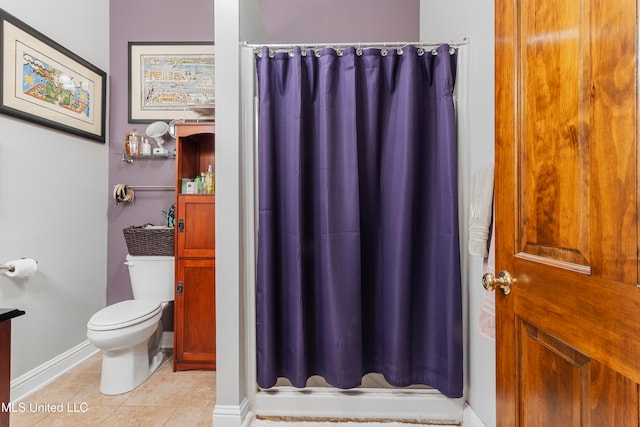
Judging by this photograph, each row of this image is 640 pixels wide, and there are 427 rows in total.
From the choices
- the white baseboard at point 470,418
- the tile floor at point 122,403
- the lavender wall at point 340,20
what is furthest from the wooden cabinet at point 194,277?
the white baseboard at point 470,418

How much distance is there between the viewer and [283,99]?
5.11ft

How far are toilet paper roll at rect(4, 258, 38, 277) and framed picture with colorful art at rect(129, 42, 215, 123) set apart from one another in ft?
4.15

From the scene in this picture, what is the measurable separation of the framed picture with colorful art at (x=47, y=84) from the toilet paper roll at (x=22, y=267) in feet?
2.77

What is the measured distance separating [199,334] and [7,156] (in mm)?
1537

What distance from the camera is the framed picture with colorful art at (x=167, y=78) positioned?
2.44m

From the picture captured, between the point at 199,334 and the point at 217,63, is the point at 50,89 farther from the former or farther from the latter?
the point at 199,334

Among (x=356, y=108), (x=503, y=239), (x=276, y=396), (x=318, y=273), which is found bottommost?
(x=276, y=396)

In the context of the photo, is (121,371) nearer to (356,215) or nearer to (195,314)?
(195,314)

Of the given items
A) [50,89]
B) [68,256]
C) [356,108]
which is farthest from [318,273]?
[50,89]

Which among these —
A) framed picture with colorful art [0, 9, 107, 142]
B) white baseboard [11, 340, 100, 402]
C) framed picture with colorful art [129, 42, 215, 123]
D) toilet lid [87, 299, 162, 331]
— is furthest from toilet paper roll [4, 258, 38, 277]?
framed picture with colorful art [129, 42, 215, 123]

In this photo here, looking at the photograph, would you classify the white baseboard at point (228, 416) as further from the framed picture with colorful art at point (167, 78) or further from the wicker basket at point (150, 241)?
the framed picture with colorful art at point (167, 78)

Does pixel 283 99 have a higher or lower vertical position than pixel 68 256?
higher

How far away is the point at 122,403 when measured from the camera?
1.74 meters

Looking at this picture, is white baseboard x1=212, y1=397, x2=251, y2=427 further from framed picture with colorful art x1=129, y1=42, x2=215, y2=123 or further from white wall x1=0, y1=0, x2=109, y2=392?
framed picture with colorful art x1=129, y1=42, x2=215, y2=123
